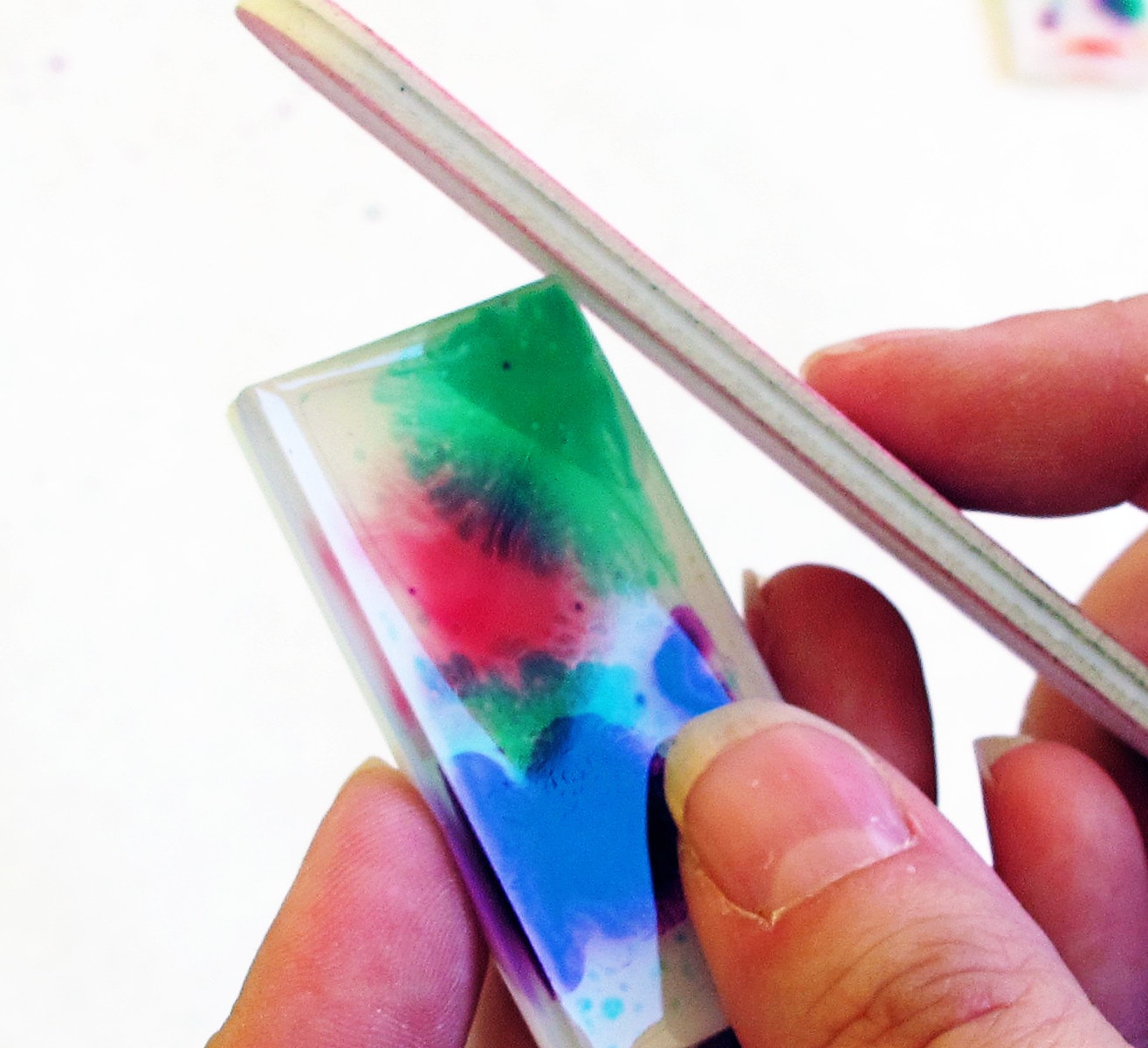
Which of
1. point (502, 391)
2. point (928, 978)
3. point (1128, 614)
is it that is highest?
point (502, 391)

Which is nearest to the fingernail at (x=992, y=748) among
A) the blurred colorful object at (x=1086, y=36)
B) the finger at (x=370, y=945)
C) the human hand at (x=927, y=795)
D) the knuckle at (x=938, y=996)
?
the human hand at (x=927, y=795)

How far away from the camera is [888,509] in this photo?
0.44 meters

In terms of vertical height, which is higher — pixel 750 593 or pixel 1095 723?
pixel 750 593

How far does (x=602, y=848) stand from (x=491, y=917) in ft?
0.24

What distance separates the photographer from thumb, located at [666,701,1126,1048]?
0.41 m

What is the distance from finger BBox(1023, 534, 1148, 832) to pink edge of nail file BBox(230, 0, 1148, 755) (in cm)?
31

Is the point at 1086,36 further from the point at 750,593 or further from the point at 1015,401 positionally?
the point at 750,593

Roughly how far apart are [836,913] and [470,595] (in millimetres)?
229

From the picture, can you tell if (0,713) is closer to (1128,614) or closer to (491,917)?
(491,917)

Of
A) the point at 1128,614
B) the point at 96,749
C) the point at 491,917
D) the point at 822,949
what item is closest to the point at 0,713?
the point at 96,749

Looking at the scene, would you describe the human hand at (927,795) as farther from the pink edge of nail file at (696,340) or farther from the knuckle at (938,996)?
the pink edge of nail file at (696,340)

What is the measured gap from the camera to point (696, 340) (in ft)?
1.41

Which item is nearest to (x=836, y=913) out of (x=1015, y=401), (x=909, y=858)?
(x=909, y=858)

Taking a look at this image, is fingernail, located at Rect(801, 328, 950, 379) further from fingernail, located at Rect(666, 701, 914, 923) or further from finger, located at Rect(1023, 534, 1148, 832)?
fingernail, located at Rect(666, 701, 914, 923)
